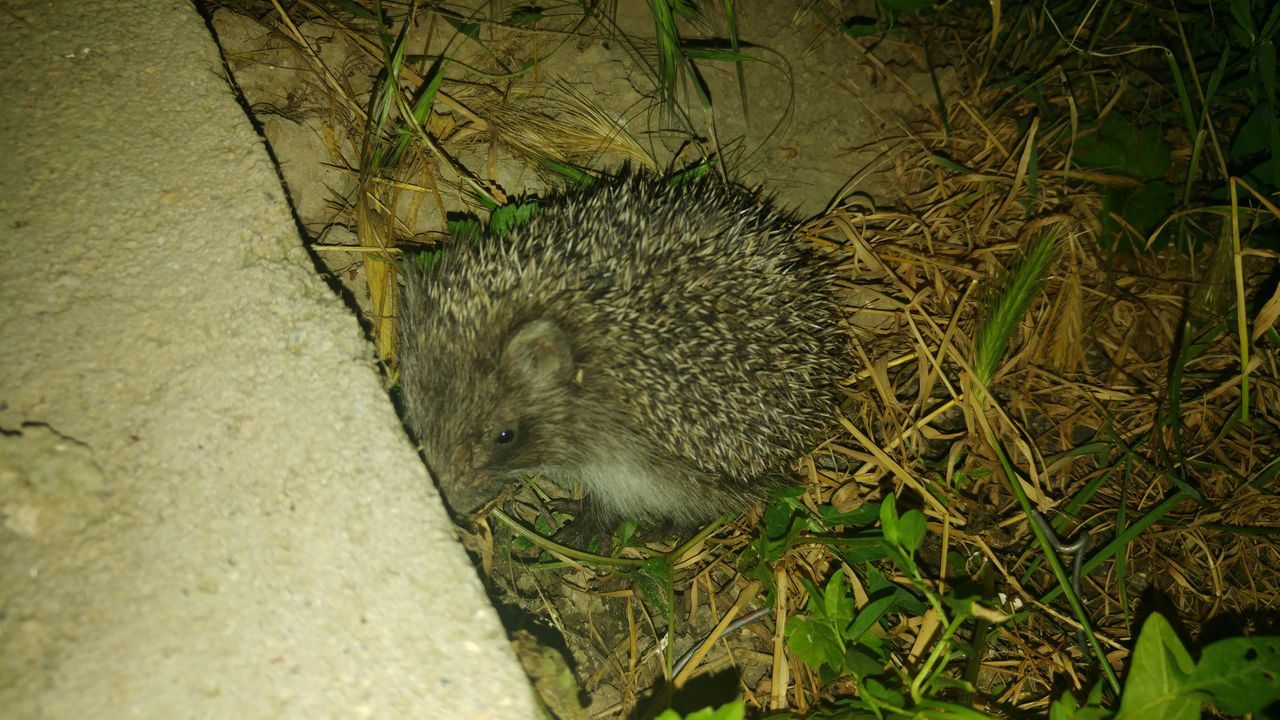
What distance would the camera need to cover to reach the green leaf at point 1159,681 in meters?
2.14

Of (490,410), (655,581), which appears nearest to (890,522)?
(655,581)

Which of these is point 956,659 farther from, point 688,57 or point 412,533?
point 688,57

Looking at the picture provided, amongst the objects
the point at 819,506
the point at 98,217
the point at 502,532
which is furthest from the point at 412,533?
the point at 819,506

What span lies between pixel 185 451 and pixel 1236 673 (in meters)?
3.30

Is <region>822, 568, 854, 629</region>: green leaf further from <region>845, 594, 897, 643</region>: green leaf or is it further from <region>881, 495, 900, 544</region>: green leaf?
<region>881, 495, 900, 544</region>: green leaf

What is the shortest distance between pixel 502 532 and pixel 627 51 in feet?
9.10

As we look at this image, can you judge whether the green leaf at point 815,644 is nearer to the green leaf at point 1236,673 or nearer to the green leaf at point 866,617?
the green leaf at point 866,617

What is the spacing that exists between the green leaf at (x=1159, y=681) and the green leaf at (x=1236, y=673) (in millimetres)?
39

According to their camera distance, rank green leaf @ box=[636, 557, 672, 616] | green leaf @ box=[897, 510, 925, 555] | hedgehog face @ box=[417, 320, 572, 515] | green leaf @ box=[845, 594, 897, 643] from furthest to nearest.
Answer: green leaf @ box=[636, 557, 672, 616] → hedgehog face @ box=[417, 320, 572, 515] → green leaf @ box=[845, 594, 897, 643] → green leaf @ box=[897, 510, 925, 555]

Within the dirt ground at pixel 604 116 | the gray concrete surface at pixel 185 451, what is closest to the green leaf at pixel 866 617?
the dirt ground at pixel 604 116

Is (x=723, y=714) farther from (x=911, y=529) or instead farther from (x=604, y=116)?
(x=604, y=116)

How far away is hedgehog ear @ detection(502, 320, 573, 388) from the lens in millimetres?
2814

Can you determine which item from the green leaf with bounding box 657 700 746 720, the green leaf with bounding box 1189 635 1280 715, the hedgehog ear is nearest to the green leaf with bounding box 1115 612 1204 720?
the green leaf with bounding box 1189 635 1280 715

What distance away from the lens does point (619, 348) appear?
299 centimetres
